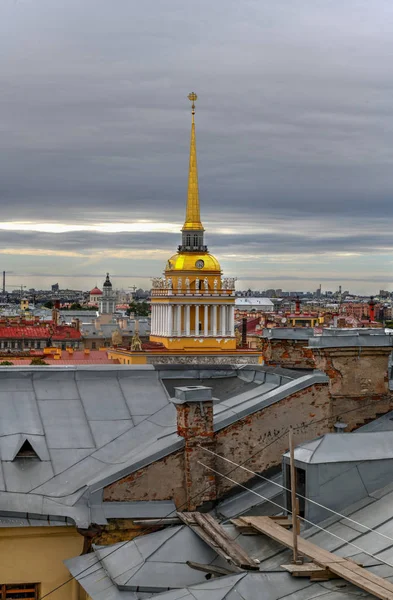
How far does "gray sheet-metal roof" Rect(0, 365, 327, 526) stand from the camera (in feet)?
39.6

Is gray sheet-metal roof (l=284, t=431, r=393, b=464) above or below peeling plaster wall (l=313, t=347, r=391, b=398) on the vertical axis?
below

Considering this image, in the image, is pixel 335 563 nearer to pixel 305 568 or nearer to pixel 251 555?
pixel 305 568

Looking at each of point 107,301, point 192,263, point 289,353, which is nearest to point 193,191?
point 192,263

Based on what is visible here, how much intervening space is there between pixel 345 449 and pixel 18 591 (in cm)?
407

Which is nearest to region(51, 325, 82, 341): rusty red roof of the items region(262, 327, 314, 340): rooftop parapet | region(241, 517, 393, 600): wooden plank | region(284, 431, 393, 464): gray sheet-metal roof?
region(262, 327, 314, 340): rooftop parapet

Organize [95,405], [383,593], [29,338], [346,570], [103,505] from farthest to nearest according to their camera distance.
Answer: [29,338] < [95,405] < [103,505] < [346,570] < [383,593]

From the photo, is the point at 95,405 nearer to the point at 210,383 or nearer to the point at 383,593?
the point at 210,383

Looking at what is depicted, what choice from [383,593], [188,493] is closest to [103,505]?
[188,493]

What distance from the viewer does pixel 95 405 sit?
48.0 ft

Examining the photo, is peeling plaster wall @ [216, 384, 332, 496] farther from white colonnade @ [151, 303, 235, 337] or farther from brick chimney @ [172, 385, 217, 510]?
white colonnade @ [151, 303, 235, 337]

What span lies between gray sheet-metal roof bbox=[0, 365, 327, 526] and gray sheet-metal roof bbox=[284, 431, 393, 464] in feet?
6.12

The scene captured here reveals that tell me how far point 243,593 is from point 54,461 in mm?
5284

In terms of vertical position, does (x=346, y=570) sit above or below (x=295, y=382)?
below

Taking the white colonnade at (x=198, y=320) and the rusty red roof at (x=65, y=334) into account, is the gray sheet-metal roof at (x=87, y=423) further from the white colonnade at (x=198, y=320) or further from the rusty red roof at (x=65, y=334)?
the rusty red roof at (x=65, y=334)
